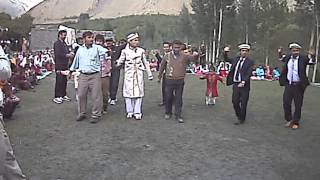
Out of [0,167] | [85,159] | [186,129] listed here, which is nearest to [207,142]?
[186,129]

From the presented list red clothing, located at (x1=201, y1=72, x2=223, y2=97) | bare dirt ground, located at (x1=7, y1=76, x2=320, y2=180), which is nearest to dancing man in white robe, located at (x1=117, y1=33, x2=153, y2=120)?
bare dirt ground, located at (x1=7, y1=76, x2=320, y2=180)

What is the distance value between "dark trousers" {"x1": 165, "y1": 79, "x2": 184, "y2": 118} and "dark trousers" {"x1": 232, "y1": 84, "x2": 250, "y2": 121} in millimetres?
1082

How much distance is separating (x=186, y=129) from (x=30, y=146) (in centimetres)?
294

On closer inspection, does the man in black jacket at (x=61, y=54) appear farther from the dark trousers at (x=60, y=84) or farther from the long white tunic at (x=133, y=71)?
the long white tunic at (x=133, y=71)

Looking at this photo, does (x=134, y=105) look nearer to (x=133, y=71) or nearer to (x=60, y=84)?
(x=133, y=71)

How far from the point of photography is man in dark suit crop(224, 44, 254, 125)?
32.6 ft

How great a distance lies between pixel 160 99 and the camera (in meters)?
13.9

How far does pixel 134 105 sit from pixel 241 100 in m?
2.16

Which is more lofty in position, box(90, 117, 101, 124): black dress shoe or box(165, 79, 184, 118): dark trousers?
box(165, 79, 184, 118): dark trousers

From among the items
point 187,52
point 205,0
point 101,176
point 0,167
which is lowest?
point 101,176

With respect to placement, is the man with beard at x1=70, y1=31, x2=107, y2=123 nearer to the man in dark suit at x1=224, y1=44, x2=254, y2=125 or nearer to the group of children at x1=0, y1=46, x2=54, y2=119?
the group of children at x1=0, y1=46, x2=54, y2=119

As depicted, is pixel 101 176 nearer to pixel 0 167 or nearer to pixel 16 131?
pixel 0 167

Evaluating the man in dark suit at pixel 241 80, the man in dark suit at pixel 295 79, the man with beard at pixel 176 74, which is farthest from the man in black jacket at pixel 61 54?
the man in dark suit at pixel 295 79

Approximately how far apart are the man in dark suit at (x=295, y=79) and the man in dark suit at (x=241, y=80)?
2.32 ft
